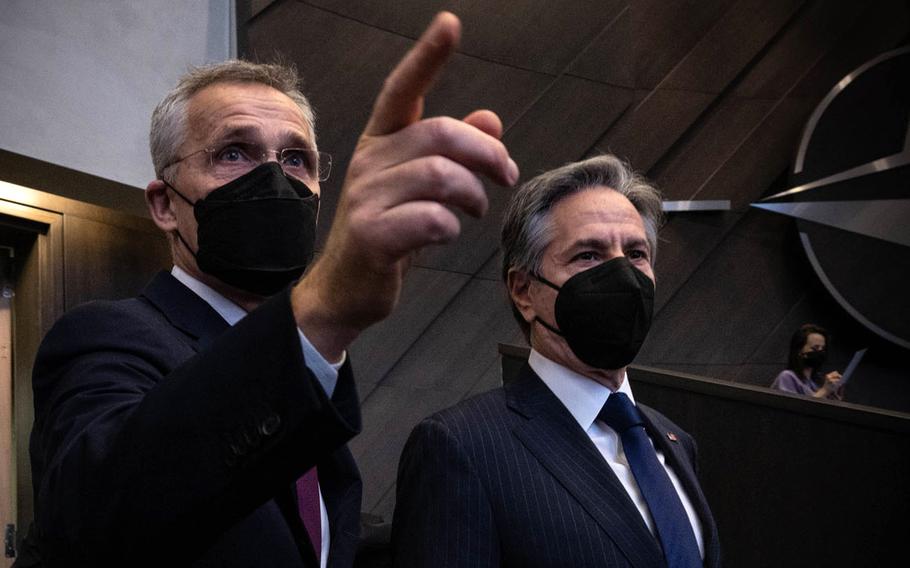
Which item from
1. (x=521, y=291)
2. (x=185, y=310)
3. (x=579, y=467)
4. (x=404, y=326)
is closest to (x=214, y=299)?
(x=185, y=310)

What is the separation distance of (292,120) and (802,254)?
6.08 meters

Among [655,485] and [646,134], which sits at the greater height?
[646,134]

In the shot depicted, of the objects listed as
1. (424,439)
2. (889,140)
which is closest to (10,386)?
(424,439)

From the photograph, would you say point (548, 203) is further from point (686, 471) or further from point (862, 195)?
point (862, 195)

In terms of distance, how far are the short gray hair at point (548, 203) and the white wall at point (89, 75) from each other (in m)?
1.65

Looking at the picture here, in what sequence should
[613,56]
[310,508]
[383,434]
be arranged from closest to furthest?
[310,508]
[383,434]
[613,56]

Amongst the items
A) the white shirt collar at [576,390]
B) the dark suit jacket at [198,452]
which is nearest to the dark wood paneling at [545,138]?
the white shirt collar at [576,390]

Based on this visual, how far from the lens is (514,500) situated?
1.69 metres

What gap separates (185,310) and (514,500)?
0.69 metres

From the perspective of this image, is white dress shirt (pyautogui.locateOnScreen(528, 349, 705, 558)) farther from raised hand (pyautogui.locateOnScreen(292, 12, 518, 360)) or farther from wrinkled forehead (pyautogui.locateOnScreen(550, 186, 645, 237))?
raised hand (pyautogui.locateOnScreen(292, 12, 518, 360))

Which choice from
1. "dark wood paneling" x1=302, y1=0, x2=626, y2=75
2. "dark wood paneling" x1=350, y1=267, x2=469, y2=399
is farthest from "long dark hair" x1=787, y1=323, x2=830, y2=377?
"dark wood paneling" x1=302, y1=0, x2=626, y2=75

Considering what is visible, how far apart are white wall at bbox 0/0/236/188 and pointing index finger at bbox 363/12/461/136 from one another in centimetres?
249

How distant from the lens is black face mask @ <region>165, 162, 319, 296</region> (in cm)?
143

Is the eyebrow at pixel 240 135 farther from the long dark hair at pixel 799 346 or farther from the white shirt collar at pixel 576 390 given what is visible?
the long dark hair at pixel 799 346
